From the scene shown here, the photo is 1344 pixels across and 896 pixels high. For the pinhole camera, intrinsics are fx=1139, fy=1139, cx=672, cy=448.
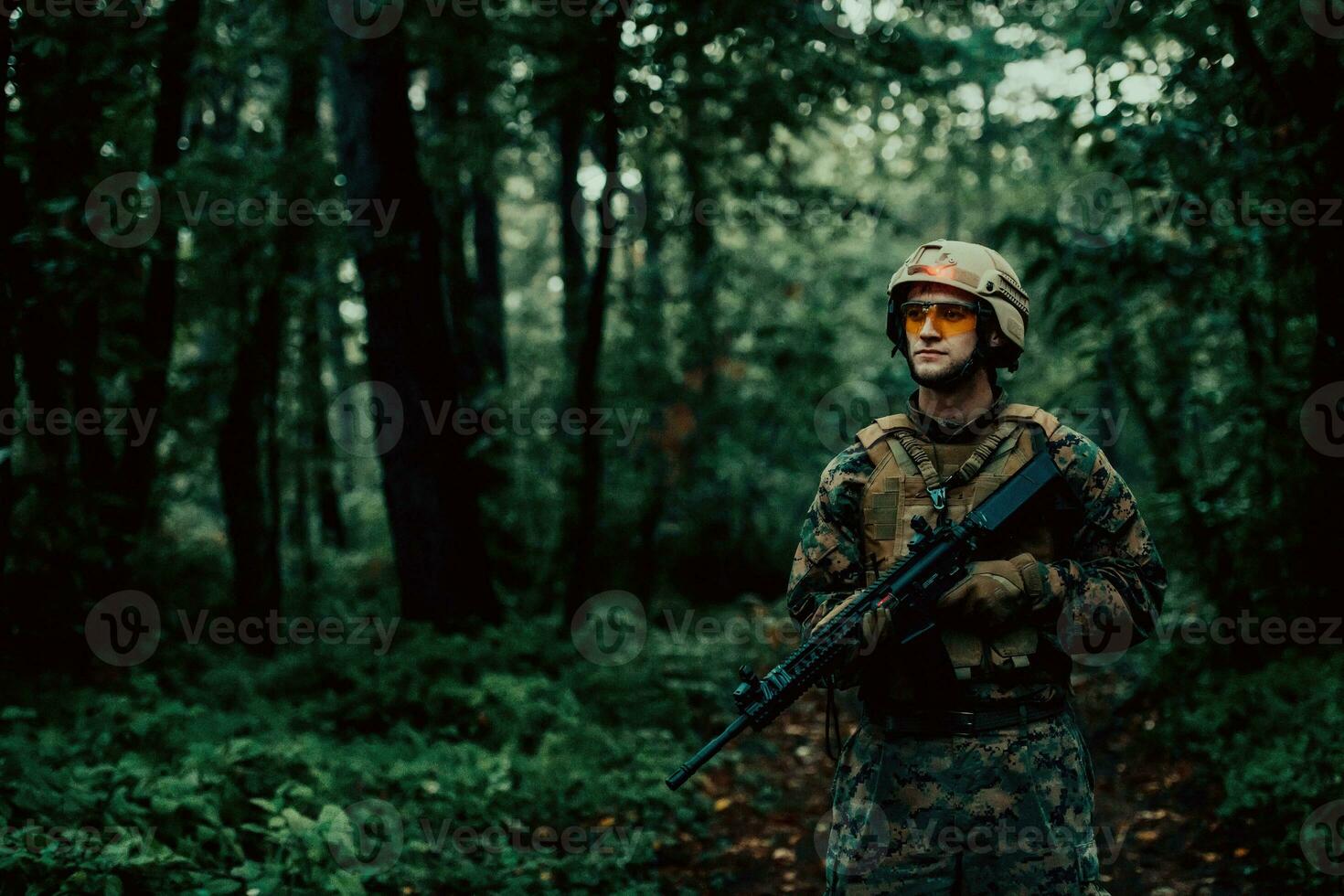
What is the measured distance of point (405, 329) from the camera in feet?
31.8

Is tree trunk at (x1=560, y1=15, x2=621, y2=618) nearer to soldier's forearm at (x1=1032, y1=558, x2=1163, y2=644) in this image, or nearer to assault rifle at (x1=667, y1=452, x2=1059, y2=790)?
assault rifle at (x1=667, y1=452, x2=1059, y2=790)

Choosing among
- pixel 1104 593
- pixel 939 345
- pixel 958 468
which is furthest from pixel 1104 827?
pixel 939 345

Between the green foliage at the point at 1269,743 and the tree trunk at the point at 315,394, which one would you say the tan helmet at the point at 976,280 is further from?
the tree trunk at the point at 315,394

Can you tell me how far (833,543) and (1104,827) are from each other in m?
4.10

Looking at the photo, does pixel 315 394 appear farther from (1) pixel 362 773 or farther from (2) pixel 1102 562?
(2) pixel 1102 562

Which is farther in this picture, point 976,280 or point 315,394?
point 315,394

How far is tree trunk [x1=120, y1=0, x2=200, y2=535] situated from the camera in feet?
28.7

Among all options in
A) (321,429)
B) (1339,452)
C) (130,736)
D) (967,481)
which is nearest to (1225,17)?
(1339,452)

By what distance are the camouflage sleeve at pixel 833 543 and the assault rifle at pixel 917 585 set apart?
0.53ft

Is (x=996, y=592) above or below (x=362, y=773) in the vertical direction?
above

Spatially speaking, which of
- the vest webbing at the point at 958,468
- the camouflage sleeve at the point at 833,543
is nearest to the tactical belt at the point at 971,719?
the camouflage sleeve at the point at 833,543

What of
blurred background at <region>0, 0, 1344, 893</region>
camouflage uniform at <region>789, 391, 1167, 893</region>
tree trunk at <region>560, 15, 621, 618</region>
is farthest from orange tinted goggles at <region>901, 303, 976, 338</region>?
tree trunk at <region>560, 15, 621, 618</region>

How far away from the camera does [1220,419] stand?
7.98 metres

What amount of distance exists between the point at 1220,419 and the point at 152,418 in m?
8.15
